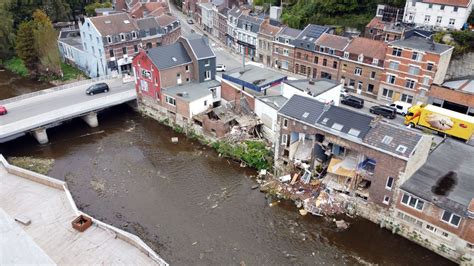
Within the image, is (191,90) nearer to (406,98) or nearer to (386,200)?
(386,200)

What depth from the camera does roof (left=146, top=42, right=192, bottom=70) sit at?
51375mm

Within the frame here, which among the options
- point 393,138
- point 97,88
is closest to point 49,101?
point 97,88

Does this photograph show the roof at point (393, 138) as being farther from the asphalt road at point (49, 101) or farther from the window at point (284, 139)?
the asphalt road at point (49, 101)

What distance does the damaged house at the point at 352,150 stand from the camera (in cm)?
3183

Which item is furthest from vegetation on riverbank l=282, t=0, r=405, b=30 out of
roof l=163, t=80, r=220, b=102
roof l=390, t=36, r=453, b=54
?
roof l=163, t=80, r=220, b=102

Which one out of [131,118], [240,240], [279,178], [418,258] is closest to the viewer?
[418,258]

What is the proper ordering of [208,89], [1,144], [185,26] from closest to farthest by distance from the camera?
[1,144]
[208,89]
[185,26]

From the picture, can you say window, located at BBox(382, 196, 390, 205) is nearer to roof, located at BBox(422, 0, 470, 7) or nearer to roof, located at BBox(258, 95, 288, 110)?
roof, located at BBox(258, 95, 288, 110)

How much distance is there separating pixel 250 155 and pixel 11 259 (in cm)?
2746

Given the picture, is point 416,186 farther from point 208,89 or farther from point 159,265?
point 208,89

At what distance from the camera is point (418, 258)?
1224 inches

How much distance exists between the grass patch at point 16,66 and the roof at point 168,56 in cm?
3668

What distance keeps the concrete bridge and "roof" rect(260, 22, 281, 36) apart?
2740 centimetres

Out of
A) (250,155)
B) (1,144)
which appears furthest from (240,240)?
(1,144)
